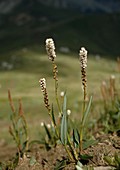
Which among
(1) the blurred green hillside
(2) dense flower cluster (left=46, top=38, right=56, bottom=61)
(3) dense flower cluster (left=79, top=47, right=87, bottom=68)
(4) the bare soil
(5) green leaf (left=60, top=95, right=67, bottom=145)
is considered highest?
(1) the blurred green hillside

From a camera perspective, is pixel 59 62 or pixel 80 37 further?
pixel 80 37

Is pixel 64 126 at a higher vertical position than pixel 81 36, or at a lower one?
lower

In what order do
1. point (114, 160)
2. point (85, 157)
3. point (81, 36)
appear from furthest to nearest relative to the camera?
point (81, 36) → point (85, 157) → point (114, 160)

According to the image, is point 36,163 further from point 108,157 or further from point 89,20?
point 89,20

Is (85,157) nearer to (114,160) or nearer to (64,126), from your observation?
(114,160)

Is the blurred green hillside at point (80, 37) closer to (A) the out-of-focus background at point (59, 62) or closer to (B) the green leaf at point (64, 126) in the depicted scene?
(A) the out-of-focus background at point (59, 62)

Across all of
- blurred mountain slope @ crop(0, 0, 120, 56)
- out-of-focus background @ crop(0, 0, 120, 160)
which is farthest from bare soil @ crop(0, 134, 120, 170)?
blurred mountain slope @ crop(0, 0, 120, 56)

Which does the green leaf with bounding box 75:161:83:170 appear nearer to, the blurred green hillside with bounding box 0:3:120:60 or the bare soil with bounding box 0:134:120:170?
the bare soil with bounding box 0:134:120:170

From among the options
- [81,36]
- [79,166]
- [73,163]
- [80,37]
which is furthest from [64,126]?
[81,36]

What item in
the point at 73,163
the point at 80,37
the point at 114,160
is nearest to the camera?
the point at 114,160

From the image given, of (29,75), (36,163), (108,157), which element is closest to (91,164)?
(108,157)

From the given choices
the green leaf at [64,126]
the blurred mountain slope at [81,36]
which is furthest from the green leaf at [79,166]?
the blurred mountain slope at [81,36]
